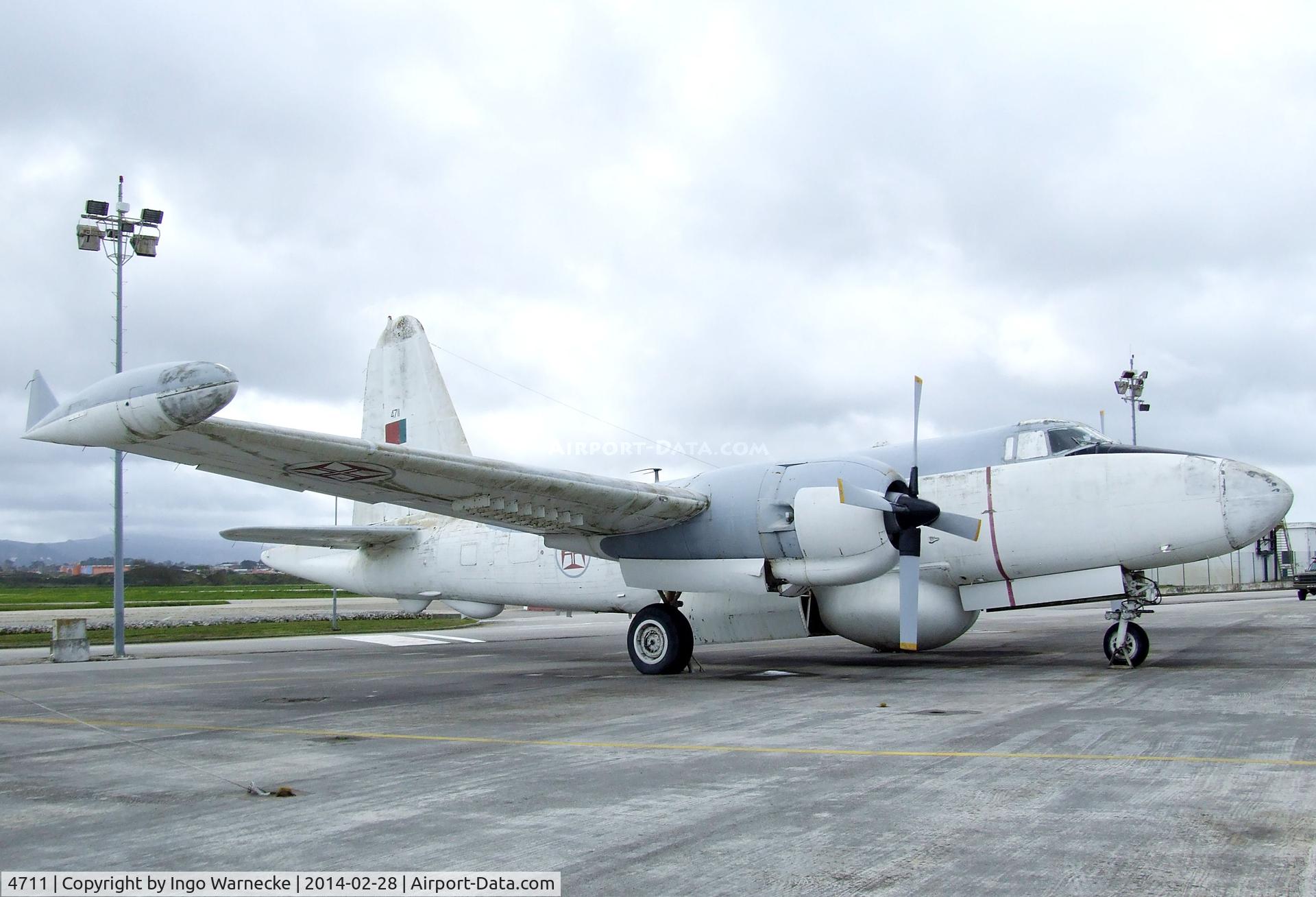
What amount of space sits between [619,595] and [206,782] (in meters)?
10.8

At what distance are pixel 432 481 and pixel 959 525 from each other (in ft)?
23.8

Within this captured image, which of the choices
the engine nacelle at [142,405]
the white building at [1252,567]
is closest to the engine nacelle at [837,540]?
the engine nacelle at [142,405]

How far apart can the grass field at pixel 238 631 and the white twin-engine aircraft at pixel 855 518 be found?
1563 cm

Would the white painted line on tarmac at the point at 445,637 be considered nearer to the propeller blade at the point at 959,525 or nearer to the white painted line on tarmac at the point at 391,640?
the white painted line on tarmac at the point at 391,640

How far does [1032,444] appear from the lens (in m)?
13.7

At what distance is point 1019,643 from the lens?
19688 millimetres

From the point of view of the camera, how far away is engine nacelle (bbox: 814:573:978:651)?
14.2m

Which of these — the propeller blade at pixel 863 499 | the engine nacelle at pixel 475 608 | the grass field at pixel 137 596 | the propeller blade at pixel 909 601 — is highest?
the propeller blade at pixel 863 499

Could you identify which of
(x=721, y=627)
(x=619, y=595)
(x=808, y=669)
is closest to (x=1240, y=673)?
(x=808, y=669)

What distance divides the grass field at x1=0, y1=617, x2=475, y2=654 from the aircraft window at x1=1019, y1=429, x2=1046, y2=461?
21580 millimetres

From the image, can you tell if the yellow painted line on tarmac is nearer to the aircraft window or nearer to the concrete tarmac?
the concrete tarmac

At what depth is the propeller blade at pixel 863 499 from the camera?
41.5 ft

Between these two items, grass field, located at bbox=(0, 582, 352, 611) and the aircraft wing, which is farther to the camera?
grass field, located at bbox=(0, 582, 352, 611)

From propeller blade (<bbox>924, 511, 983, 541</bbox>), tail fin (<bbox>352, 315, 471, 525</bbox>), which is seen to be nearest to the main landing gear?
propeller blade (<bbox>924, 511, 983, 541</bbox>)
